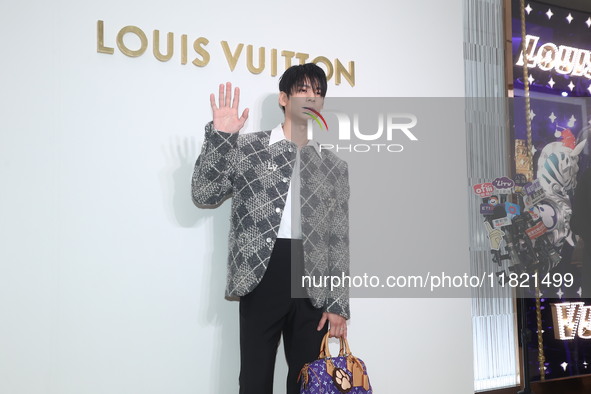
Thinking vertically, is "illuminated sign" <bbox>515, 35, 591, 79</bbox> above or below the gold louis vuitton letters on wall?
above

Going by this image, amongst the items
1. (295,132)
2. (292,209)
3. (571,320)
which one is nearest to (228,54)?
(295,132)

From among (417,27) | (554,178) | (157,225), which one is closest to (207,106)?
(157,225)

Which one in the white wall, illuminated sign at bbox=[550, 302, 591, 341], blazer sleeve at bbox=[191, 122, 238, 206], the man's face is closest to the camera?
blazer sleeve at bbox=[191, 122, 238, 206]

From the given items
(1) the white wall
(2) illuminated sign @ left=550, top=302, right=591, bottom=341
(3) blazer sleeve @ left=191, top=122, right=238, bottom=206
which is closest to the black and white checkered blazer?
(3) blazer sleeve @ left=191, top=122, right=238, bottom=206

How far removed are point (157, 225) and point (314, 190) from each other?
2.42ft

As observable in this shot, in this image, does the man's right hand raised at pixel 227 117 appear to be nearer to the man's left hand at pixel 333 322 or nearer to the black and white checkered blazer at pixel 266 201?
the black and white checkered blazer at pixel 266 201

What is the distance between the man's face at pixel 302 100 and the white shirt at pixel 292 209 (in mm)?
107

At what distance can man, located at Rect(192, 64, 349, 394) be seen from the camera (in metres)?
2.29

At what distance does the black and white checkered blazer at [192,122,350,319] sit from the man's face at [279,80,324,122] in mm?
143

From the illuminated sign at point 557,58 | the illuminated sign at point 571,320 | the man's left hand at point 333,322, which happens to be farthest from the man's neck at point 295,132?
the illuminated sign at point 571,320

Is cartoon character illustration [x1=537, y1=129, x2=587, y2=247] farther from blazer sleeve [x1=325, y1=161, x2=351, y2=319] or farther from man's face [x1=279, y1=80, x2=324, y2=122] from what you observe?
man's face [x1=279, y1=80, x2=324, y2=122]

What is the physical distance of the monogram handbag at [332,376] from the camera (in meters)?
2.29

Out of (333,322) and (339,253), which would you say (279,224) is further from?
(333,322)

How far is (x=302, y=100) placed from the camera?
2.50 meters
